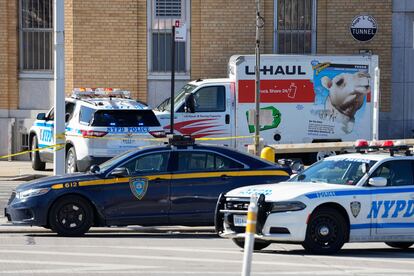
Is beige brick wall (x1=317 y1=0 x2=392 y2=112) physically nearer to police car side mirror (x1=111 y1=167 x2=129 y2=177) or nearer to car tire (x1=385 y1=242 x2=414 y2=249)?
police car side mirror (x1=111 y1=167 x2=129 y2=177)

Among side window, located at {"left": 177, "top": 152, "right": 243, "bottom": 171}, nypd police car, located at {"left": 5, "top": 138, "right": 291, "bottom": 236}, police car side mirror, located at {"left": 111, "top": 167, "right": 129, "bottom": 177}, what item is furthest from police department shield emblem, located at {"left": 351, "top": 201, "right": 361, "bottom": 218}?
police car side mirror, located at {"left": 111, "top": 167, "right": 129, "bottom": 177}

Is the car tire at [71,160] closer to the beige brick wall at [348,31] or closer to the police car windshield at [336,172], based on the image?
the beige brick wall at [348,31]

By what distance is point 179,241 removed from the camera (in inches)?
610

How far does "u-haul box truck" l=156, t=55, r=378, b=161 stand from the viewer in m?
26.7

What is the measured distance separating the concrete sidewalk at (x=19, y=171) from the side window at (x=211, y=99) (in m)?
4.03

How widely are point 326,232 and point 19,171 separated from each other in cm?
1482

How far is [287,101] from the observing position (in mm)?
Answer: 27312

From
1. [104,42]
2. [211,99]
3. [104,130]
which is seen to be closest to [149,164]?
[104,130]

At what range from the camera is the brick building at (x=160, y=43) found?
30.6 m

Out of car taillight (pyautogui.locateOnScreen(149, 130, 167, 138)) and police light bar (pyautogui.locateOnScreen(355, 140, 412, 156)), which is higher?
police light bar (pyautogui.locateOnScreen(355, 140, 412, 156))

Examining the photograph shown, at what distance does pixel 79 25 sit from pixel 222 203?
16.9m

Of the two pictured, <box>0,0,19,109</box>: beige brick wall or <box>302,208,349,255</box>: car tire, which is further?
<box>0,0,19,109</box>: beige brick wall

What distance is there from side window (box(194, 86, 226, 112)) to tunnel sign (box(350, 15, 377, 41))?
6.02 metres

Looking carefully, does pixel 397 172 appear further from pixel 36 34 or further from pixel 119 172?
pixel 36 34
